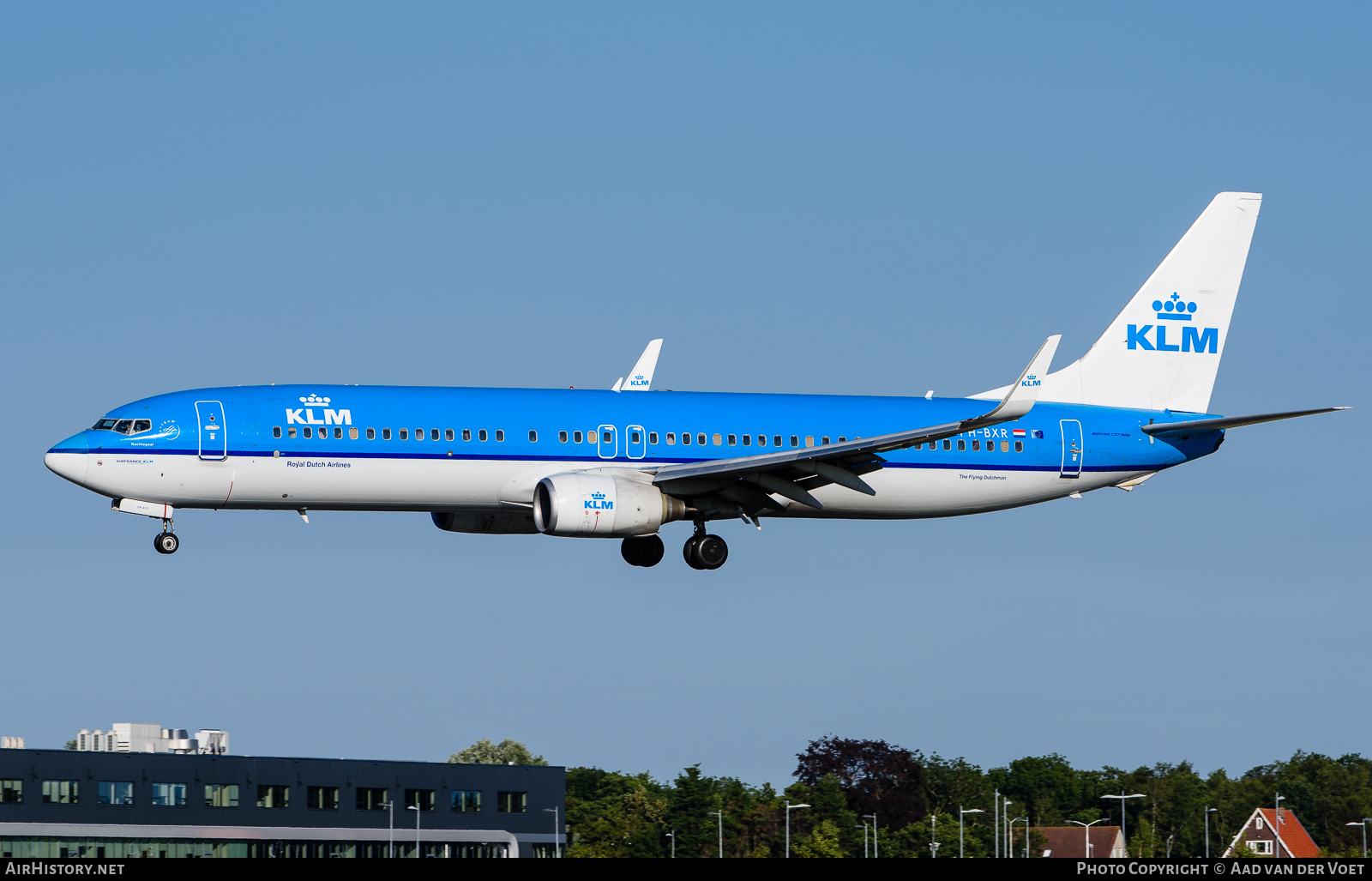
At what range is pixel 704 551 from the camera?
5697cm

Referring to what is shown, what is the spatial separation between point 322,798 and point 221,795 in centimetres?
509

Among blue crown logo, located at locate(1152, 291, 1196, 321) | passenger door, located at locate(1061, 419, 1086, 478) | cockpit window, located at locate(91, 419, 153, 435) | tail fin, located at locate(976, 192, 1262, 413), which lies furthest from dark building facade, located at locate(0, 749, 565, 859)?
blue crown logo, located at locate(1152, 291, 1196, 321)

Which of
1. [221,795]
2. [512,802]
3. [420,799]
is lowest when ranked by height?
[512,802]

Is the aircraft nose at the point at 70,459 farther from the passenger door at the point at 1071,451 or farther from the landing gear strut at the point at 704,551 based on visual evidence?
the passenger door at the point at 1071,451

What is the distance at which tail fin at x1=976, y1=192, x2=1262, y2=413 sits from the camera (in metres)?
63.3

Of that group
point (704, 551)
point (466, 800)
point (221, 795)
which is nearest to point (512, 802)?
point (466, 800)

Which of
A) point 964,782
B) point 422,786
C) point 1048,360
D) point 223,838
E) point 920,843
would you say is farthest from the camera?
point 964,782

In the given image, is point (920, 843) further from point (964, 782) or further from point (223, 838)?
point (223, 838)

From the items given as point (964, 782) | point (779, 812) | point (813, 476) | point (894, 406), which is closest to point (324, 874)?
point (813, 476)

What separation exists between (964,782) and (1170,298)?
105 meters

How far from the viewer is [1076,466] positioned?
60.7 m

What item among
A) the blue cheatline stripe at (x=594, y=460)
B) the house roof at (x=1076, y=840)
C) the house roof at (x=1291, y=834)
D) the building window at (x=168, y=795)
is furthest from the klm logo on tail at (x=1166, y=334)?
the house roof at (x=1076, y=840)

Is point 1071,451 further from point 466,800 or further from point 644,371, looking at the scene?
point 466,800

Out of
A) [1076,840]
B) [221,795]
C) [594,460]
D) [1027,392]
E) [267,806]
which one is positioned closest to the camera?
[1027,392]
